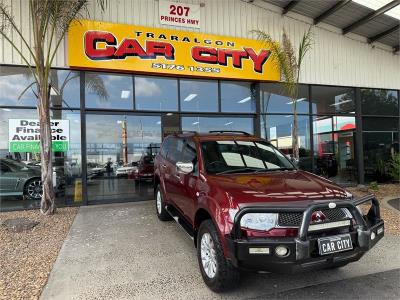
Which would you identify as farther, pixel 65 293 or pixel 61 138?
pixel 61 138

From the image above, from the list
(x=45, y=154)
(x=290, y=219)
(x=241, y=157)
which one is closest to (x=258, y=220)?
(x=290, y=219)

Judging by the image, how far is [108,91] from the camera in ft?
29.8

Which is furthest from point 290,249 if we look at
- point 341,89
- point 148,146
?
point 341,89

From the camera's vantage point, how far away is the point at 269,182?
3.73 metres

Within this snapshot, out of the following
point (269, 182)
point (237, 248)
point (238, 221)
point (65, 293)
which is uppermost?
point (269, 182)

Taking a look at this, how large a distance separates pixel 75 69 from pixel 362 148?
34.0 feet

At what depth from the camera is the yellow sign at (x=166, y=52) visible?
8.51 metres

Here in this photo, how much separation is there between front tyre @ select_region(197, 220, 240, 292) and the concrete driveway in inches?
6.1

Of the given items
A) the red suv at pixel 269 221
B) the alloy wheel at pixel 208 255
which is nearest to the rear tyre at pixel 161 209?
the red suv at pixel 269 221

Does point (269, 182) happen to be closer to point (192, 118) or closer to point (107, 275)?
point (107, 275)

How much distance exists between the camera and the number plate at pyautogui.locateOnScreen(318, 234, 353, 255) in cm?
302

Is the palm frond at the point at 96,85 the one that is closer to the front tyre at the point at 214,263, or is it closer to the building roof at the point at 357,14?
the building roof at the point at 357,14

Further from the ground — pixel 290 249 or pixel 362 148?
pixel 362 148

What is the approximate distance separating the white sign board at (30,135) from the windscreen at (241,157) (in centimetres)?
535
